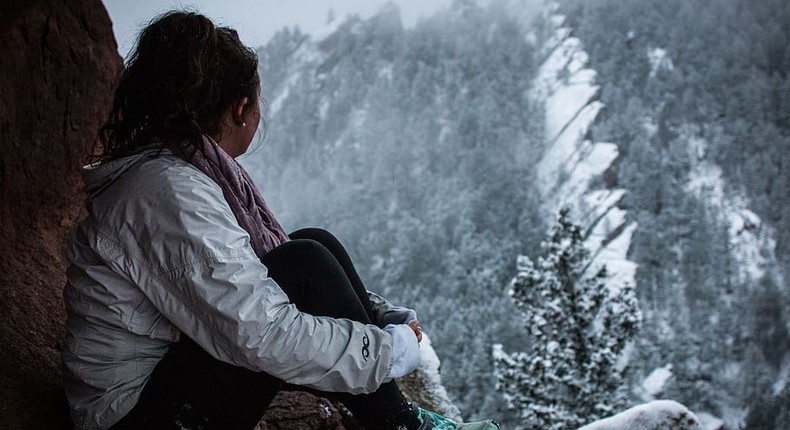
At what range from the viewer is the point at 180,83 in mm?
1355

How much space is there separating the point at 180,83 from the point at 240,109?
15 cm

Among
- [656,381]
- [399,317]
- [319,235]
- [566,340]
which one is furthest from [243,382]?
[656,381]

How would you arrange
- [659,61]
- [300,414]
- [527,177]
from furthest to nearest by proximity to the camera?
[659,61] < [527,177] < [300,414]

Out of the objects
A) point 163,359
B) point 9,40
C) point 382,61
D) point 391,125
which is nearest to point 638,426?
point 163,359

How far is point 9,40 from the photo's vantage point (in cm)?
279

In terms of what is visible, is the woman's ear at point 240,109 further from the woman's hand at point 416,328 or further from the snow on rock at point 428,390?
the snow on rock at point 428,390

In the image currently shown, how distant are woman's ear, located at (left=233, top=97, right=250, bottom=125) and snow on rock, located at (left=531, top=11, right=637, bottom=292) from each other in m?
23.9

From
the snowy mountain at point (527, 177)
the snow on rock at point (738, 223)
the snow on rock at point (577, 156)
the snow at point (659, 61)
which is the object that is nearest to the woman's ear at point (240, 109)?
the snowy mountain at point (527, 177)

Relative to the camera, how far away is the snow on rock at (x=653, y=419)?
122 inches

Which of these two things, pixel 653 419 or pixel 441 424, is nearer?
pixel 441 424

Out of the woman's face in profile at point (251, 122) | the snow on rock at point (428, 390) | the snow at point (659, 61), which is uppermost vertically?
the snow at point (659, 61)

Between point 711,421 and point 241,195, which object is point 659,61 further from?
point 241,195

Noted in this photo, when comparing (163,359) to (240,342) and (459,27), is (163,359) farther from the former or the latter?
(459,27)

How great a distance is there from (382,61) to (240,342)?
55733 mm
